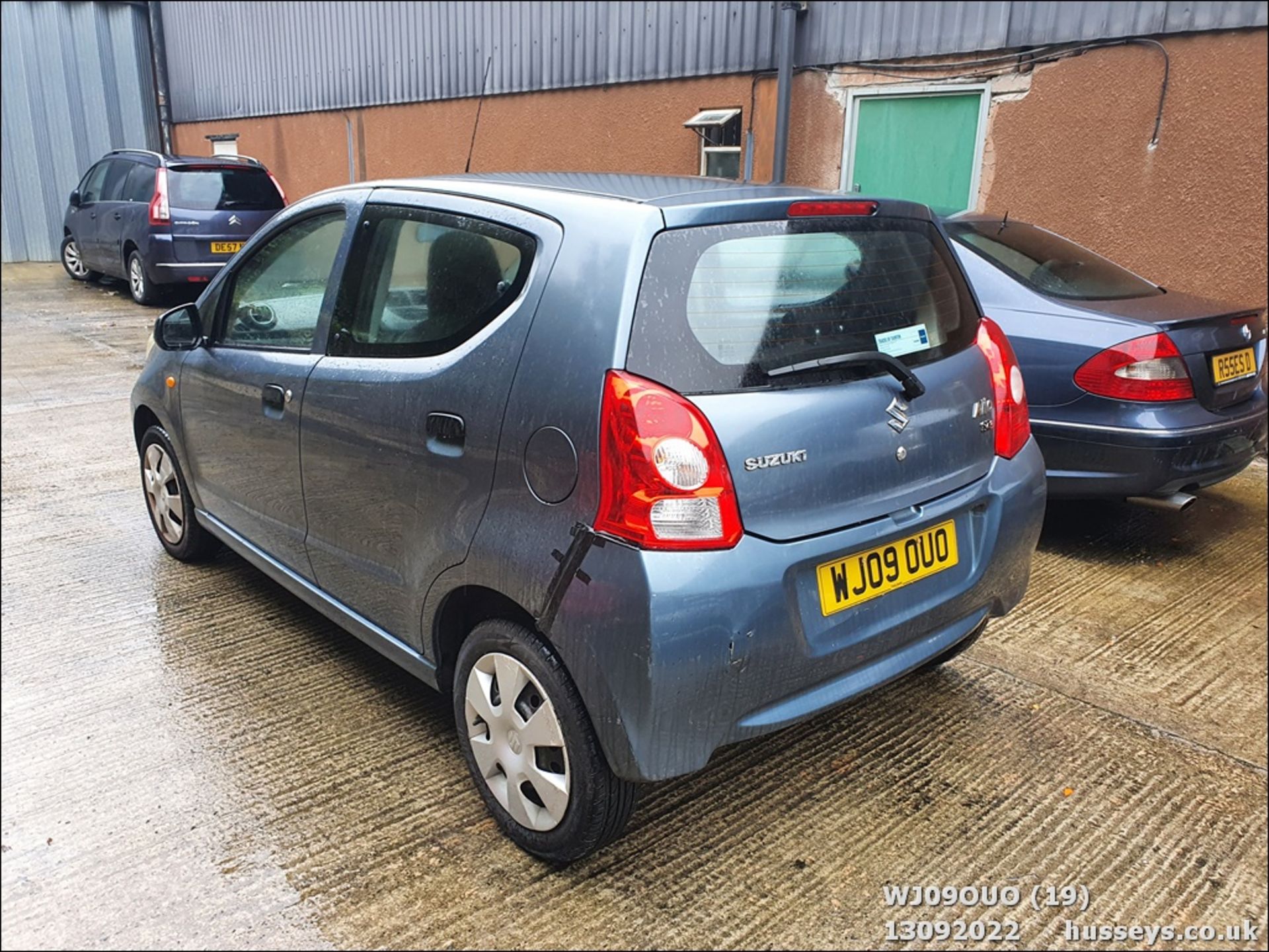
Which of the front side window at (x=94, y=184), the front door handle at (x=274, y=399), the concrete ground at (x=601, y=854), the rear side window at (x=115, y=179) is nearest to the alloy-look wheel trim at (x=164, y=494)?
the concrete ground at (x=601, y=854)

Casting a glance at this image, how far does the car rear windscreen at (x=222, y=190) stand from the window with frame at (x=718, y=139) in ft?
15.9

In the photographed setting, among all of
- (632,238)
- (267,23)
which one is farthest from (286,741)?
(267,23)

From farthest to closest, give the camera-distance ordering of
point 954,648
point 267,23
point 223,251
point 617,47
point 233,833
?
point 267,23
point 223,251
point 617,47
point 954,648
point 233,833

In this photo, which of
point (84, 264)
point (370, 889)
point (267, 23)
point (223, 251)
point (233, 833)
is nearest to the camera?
point (370, 889)

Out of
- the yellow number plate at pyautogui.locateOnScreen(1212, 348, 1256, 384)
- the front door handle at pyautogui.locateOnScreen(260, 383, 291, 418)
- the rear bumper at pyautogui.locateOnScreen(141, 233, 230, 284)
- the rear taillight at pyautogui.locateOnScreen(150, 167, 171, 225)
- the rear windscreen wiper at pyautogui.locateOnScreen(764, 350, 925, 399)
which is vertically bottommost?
the rear bumper at pyautogui.locateOnScreen(141, 233, 230, 284)

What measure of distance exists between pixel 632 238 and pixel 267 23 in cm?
1567

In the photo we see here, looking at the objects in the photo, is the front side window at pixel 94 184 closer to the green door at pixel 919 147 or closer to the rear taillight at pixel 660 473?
the green door at pixel 919 147

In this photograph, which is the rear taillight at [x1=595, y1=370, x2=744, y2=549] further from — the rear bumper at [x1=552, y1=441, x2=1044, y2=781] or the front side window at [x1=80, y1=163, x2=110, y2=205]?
the front side window at [x1=80, y1=163, x2=110, y2=205]

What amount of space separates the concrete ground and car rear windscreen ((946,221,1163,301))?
5.25 feet

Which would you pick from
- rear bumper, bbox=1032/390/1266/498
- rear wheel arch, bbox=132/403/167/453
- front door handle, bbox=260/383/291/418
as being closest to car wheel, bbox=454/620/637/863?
front door handle, bbox=260/383/291/418

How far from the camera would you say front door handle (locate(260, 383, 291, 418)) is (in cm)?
319

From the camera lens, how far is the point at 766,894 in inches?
95.9

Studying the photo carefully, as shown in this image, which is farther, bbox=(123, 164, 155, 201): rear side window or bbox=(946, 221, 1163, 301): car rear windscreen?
bbox=(123, 164, 155, 201): rear side window

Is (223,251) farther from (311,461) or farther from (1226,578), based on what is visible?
(1226,578)
